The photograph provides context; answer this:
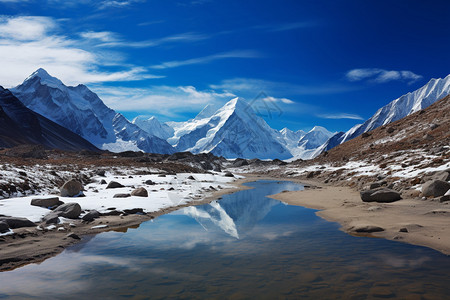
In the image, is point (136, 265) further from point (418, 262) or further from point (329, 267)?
point (418, 262)

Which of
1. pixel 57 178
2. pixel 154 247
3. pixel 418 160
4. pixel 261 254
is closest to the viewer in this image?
pixel 261 254

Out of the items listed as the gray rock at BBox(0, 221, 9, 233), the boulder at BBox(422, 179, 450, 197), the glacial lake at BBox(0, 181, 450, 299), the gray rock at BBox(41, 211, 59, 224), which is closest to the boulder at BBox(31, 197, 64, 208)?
the gray rock at BBox(41, 211, 59, 224)

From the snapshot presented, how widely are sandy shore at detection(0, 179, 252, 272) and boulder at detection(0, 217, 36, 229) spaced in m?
0.62

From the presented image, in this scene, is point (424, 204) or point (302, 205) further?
point (302, 205)

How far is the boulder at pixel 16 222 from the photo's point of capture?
40.7 ft

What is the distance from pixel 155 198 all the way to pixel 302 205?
11700mm

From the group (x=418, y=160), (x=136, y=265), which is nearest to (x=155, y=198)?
(x=136, y=265)

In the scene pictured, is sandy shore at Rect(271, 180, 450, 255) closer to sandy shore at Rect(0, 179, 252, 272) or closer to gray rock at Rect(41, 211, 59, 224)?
sandy shore at Rect(0, 179, 252, 272)

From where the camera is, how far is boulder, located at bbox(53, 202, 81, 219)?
15095mm

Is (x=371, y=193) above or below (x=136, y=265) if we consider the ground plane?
above

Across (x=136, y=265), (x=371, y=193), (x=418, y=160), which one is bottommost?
(x=136, y=265)

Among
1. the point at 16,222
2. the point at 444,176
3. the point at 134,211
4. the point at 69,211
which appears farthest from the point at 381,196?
the point at 16,222

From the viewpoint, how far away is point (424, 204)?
16750 mm

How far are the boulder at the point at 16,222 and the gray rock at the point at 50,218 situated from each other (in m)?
0.73
